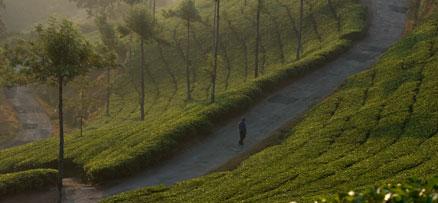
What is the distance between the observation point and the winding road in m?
33.0

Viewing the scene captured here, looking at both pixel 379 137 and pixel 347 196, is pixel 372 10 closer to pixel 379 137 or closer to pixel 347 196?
pixel 379 137

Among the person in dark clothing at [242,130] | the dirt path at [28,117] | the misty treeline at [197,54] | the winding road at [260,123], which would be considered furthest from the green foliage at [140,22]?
the dirt path at [28,117]

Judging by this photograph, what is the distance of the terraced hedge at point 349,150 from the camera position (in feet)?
78.0

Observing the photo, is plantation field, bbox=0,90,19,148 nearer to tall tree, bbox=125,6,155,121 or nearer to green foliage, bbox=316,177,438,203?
tall tree, bbox=125,6,155,121

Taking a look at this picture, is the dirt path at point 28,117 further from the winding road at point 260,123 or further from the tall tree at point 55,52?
the tall tree at point 55,52

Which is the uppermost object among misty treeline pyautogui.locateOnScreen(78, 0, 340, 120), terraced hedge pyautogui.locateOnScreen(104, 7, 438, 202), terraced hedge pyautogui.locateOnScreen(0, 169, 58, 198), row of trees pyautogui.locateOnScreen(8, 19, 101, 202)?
misty treeline pyautogui.locateOnScreen(78, 0, 340, 120)

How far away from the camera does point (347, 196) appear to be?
920 centimetres

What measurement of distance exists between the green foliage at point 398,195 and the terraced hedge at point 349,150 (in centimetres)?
766

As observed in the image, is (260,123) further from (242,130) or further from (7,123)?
(7,123)

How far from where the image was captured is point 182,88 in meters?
63.9

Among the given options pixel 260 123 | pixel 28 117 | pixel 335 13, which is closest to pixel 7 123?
pixel 28 117

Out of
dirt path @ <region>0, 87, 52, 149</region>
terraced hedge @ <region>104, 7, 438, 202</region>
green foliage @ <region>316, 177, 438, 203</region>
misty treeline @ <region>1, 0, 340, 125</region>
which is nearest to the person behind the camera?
green foliage @ <region>316, 177, 438, 203</region>

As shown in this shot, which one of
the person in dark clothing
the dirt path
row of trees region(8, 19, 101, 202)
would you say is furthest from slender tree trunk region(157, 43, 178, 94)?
row of trees region(8, 19, 101, 202)

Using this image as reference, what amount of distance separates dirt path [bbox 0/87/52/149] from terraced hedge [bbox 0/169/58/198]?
93.5 feet
